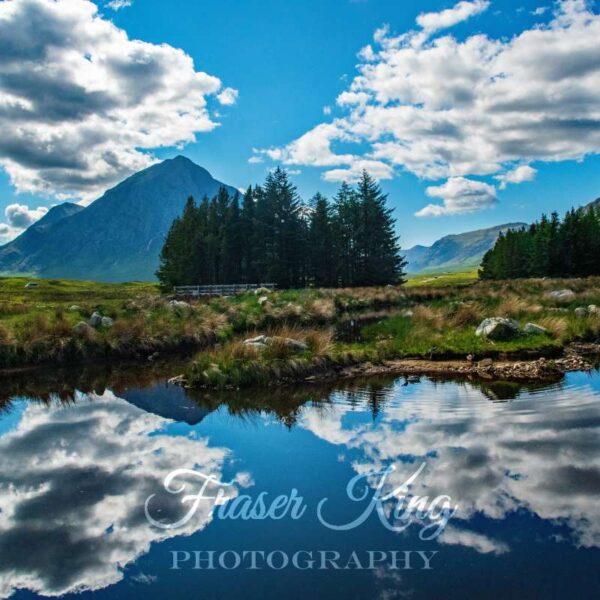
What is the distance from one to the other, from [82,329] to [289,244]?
41947 mm

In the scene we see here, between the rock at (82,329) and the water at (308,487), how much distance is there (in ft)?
22.4

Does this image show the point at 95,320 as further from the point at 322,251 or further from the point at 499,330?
the point at 322,251

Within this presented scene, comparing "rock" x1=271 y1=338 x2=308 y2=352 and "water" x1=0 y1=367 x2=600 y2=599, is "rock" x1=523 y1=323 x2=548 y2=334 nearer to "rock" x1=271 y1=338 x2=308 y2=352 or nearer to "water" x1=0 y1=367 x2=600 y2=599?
"water" x1=0 y1=367 x2=600 y2=599

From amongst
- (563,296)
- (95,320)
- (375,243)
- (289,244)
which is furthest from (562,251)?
(95,320)

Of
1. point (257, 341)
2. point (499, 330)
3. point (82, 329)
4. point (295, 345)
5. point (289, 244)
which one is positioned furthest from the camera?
point (289, 244)

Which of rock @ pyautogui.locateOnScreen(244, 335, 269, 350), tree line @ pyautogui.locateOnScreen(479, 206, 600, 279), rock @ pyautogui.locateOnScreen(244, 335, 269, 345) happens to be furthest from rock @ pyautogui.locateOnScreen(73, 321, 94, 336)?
tree line @ pyautogui.locateOnScreen(479, 206, 600, 279)

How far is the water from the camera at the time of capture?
5.34 m

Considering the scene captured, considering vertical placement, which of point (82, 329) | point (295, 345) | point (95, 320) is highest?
point (95, 320)

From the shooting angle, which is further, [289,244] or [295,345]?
[289,244]

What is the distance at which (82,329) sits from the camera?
20.0 m

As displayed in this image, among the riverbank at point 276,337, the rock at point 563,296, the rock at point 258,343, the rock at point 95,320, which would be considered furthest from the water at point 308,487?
the rock at point 563,296

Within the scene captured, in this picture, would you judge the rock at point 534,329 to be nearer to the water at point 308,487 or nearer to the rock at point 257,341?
the water at point 308,487

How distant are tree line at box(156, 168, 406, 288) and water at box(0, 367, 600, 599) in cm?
4755

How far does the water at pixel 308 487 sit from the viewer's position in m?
5.34
